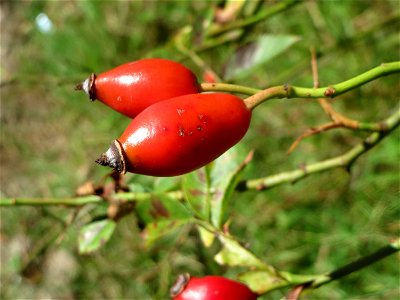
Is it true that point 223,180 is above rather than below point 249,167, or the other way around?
below

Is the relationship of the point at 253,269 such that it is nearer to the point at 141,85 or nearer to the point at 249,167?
the point at 141,85

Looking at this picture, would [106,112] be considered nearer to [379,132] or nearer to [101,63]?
[101,63]

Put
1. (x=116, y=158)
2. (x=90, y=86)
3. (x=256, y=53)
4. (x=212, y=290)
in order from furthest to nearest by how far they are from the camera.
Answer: (x=256, y=53) < (x=212, y=290) < (x=90, y=86) < (x=116, y=158)

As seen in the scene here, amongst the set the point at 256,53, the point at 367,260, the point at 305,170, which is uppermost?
the point at 256,53

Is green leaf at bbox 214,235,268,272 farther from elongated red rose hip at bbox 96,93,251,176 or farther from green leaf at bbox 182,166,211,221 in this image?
elongated red rose hip at bbox 96,93,251,176

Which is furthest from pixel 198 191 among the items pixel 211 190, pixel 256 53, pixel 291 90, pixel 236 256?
pixel 256 53

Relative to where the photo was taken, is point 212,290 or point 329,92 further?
point 212,290
